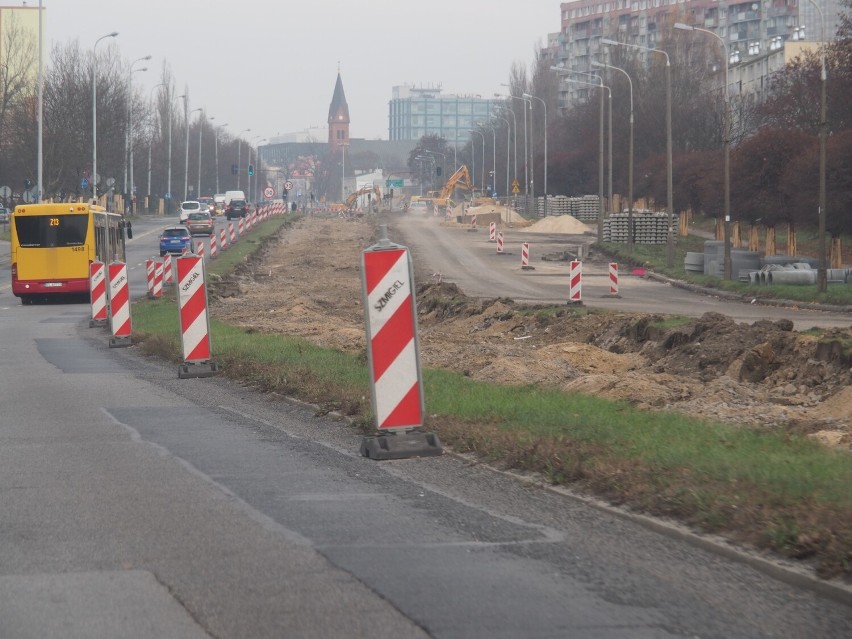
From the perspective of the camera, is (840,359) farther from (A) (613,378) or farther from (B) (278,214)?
(B) (278,214)

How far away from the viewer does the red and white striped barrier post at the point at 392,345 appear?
1082 centimetres

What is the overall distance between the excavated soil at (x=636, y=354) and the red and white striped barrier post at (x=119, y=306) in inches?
112

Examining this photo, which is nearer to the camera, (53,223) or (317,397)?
(317,397)

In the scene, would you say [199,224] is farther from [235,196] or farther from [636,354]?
[636,354]

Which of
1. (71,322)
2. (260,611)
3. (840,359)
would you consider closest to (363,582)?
(260,611)

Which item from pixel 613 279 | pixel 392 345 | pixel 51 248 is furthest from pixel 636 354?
pixel 51 248

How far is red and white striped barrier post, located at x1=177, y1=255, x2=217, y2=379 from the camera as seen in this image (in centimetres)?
1831

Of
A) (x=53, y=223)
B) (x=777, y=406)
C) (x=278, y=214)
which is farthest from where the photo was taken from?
(x=278, y=214)

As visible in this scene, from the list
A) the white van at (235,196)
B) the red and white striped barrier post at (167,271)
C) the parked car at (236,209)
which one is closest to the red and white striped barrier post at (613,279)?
the red and white striped barrier post at (167,271)

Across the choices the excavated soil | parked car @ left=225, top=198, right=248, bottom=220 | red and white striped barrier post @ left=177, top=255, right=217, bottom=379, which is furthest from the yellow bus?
parked car @ left=225, top=198, right=248, bottom=220

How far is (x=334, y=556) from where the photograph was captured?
280 inches

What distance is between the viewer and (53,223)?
41.2m

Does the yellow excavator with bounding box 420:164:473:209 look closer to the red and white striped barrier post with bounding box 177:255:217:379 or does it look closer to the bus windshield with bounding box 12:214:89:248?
the bus windshield with bounding box 12:214:89:248

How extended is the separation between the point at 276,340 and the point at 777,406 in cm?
1039
